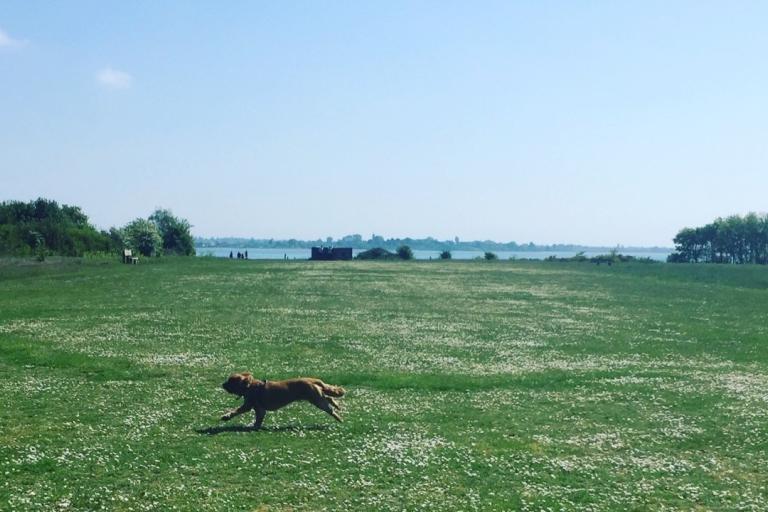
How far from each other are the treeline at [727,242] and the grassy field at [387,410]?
105m

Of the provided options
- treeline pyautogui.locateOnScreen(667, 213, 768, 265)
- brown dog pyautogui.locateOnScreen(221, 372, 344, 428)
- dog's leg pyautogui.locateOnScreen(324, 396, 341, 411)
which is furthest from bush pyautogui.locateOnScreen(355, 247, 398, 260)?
brown dog pyautogui.locateOnScreen(221, 372, 344, 428)

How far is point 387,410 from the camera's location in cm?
1855

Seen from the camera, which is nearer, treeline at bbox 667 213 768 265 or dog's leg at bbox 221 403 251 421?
dog's leg at bbox 221 403 251 421

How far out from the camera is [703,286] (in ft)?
227

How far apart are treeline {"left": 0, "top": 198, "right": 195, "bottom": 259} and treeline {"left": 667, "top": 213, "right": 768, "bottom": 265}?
102 metres

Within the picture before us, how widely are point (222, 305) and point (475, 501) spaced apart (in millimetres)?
36374

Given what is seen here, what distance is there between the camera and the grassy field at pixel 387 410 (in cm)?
1221

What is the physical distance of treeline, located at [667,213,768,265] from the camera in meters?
138

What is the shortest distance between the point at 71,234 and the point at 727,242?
124 metres

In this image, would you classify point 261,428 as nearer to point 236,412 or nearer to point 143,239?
point 236,412

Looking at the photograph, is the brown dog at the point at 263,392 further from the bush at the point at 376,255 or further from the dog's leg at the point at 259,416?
the bush at the point at 376,255

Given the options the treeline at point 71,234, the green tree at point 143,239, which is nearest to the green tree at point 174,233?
the treeline at point 71,234

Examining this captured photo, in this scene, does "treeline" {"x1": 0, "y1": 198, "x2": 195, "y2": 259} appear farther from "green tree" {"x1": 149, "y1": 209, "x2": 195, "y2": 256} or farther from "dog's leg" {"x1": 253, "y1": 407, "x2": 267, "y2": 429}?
"dog's leg" {"x1": 253, "y1": 407, "x2": 267, "y2": 429}

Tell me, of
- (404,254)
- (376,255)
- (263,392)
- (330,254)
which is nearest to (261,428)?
(263,392)
